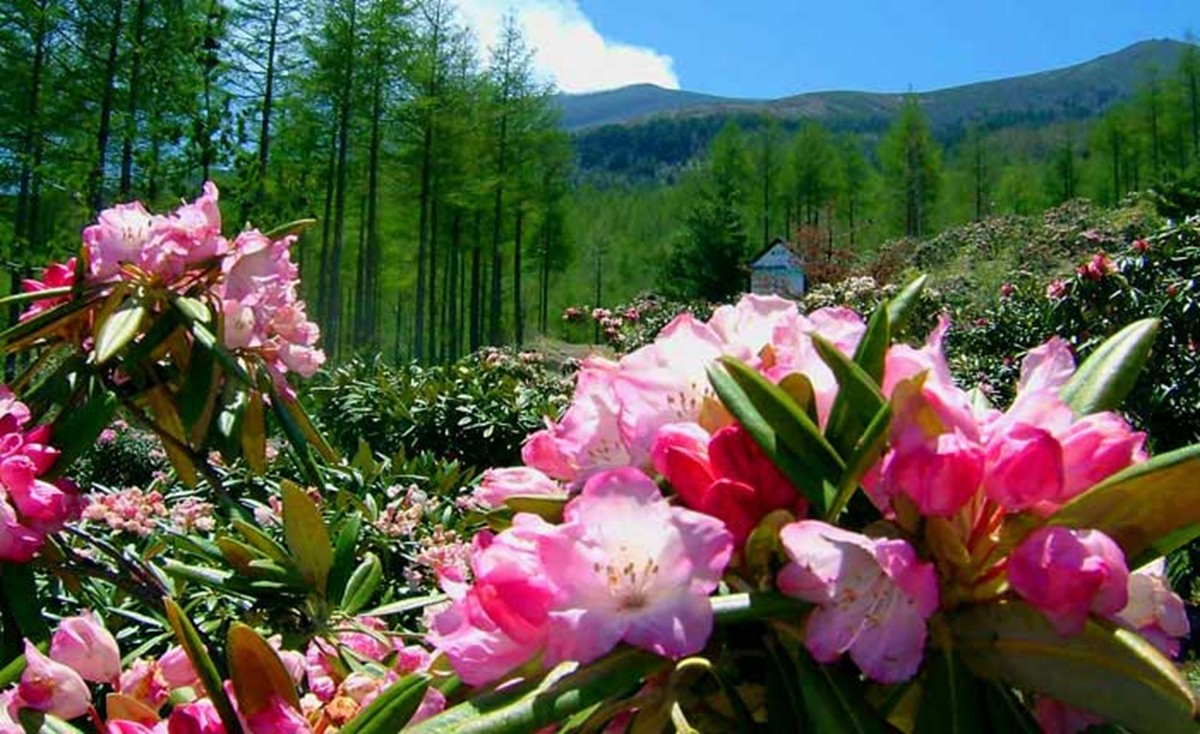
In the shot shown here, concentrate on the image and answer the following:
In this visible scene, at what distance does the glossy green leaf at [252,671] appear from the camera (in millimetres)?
720

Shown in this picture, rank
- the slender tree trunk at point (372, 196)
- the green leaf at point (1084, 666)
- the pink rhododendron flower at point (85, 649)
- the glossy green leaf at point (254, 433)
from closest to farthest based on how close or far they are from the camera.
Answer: the green leaf at point (1084, 666) → the pink rhododendron flower at point (85, 649) → the glossy green leaf at point (254, 433) → the slender tree trunk at point (372, 196)

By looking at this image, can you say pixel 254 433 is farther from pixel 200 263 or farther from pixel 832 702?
pixel 832 702

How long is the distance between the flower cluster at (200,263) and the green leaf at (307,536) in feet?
1.20

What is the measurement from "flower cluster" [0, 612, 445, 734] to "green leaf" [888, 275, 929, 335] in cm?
A: 39

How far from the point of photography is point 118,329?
118 cm

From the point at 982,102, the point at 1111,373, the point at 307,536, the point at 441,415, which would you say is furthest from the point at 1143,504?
the point at 982,102

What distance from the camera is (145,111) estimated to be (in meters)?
16.4

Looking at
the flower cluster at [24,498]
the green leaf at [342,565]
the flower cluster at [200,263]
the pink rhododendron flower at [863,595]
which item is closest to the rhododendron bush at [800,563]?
the pink rhododendron flower at [863,595]

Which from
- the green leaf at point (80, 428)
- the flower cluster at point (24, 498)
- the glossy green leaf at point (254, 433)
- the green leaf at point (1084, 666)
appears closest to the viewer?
the green leaf at point (1084, 666)

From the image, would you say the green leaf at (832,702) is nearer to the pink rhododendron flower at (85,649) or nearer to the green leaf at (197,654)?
the green leaf at (197,654)

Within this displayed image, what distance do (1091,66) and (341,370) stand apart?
220 meters

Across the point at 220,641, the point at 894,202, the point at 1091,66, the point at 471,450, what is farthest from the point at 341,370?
the point at 1091,66

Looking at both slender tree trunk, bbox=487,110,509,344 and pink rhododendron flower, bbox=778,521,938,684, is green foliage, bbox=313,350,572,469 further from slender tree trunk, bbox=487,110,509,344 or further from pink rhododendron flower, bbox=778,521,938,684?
slender tree trunk, bbox=487,110,509,344

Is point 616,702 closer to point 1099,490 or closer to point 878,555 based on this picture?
point 878,555
